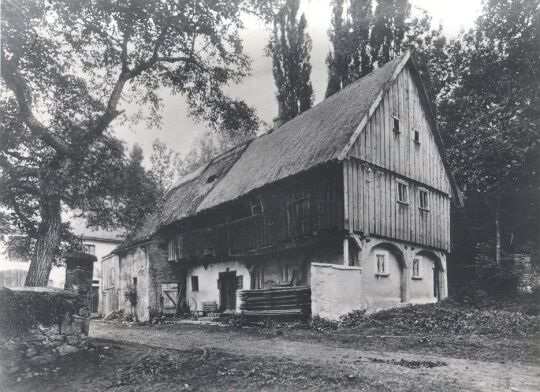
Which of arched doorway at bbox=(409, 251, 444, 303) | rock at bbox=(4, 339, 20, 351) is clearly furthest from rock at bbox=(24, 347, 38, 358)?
arched doorway at bbox=(409, 251, 444, 303)

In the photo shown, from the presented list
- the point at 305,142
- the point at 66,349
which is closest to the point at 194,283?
the point at 305,142

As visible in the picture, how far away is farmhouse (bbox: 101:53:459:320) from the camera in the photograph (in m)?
15.8

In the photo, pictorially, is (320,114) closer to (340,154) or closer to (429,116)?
(429,116)

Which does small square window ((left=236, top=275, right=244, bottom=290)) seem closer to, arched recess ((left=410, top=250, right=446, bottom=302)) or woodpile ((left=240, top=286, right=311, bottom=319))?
woodpile ((left=240, top=286, right=311, bottom=319))

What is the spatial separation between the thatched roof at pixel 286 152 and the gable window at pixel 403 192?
3559 millimetres

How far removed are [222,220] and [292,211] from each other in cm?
532

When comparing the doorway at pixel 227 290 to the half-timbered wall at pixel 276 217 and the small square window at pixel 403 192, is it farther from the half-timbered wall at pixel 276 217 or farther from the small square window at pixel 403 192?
the small square window at pixel 403 192

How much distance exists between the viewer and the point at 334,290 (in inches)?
568

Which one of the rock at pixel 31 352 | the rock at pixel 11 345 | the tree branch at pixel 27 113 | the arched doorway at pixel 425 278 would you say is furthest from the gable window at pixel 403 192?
the rock at pixel 11 345

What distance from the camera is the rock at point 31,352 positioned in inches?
333

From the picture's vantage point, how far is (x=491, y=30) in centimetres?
2520

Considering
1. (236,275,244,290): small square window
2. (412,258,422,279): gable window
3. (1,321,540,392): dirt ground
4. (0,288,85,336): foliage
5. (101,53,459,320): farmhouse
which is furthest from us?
(236,275,244,290): small square window

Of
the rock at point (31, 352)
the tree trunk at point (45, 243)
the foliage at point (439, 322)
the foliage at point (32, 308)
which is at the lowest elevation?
the foliage at point (439, 322)

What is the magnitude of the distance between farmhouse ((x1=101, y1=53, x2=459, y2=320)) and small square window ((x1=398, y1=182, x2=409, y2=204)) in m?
0.06
